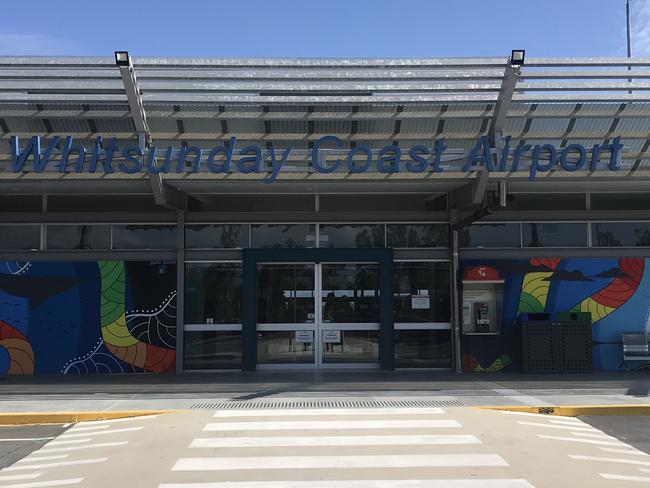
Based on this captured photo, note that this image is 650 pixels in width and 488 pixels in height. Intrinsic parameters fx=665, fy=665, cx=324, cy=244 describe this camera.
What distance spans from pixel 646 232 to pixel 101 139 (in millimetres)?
11558

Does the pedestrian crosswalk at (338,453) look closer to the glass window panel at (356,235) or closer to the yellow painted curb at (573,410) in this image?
the yellow painted curb at (573,410)

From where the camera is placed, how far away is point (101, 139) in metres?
11.9

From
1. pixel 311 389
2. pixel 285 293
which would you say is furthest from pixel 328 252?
pixel 311 389

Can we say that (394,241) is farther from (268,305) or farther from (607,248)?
(607,248)

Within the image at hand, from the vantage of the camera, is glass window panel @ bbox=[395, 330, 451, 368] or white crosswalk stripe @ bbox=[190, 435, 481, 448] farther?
glass window panel @ bbox=[395, 330, 451, 368]

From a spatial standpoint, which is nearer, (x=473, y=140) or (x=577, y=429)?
(x=577, y=429)

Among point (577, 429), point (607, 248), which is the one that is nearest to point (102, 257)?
point (577, 429)

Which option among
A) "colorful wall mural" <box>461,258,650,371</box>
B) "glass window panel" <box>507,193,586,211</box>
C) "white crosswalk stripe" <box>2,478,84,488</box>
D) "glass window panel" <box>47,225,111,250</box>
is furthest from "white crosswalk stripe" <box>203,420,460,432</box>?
"glass window panel" <box>507,193,586,211</box>

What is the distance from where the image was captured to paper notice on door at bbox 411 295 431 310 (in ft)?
47.8

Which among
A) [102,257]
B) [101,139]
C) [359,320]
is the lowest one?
[359,320]

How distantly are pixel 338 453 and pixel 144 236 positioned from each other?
857 centimetres

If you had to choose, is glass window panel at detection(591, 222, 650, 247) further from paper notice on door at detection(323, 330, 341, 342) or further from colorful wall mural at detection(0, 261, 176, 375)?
colorful wall mural at detection(0, 261, 176, 375)

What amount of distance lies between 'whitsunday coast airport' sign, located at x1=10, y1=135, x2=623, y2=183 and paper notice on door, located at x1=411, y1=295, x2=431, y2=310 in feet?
10.9

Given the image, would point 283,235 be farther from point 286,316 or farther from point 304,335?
point 304,335
